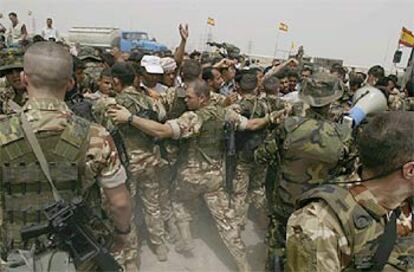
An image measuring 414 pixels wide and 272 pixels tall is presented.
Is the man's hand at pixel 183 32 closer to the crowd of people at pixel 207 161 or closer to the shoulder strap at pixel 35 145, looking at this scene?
the crowd of people at pixel 207 161

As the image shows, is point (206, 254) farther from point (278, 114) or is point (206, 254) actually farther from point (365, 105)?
point (365, 105)

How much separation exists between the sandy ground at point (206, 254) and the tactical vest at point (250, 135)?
2.82 ft

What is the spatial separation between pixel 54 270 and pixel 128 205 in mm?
550

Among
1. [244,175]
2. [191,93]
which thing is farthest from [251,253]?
[191,93]

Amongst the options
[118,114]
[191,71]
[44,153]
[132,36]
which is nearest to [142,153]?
[118,114]

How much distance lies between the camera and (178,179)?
3.79 m

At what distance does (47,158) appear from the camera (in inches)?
76.2

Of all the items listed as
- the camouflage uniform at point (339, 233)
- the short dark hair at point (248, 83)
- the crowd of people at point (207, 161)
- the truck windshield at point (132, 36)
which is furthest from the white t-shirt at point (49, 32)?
the truck windshield at point (132, 36)

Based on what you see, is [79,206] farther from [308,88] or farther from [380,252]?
[308,88]

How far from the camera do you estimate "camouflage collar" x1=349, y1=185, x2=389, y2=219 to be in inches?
55.3

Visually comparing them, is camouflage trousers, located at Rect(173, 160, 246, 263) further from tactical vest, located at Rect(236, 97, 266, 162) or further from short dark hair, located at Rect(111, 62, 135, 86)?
short dark hair, located at Rect(111, 62, 135, 86)

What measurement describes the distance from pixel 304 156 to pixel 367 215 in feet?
4.24

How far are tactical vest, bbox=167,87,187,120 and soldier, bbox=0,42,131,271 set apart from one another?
69.5 inches

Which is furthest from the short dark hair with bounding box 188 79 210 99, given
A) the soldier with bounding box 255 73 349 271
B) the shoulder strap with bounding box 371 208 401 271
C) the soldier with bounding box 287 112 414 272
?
the shoulder strap with bounding box 371 208 401 271
